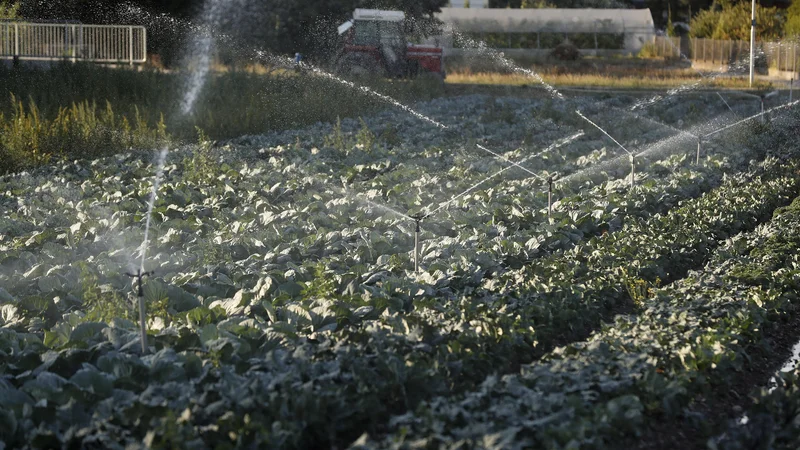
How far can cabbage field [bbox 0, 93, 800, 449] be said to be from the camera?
16.1 ft

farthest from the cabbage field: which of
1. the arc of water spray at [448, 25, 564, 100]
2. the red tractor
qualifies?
the arc of water spray at [448, 25, 564, 100]

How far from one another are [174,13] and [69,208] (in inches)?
822

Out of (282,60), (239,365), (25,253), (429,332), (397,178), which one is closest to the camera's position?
(239,365)

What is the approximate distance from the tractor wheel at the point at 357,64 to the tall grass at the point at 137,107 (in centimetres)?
271

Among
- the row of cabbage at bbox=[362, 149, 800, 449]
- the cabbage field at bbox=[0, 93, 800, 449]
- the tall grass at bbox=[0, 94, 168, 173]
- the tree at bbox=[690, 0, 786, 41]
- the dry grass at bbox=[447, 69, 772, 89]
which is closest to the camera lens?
the row of cabbage at bbox=[362, 149, 800, 449]

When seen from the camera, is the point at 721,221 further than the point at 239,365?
Yes

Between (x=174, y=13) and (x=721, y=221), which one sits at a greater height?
(x=174, y=13)

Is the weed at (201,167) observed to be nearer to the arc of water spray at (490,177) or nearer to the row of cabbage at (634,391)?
the arc of water spray at (490,177)

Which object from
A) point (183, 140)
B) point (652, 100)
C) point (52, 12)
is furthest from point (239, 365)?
point (52, 12)

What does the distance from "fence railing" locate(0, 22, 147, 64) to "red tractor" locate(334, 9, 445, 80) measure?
6130 mm

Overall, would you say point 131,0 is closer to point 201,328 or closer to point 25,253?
point 25,253

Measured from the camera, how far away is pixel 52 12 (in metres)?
30.3

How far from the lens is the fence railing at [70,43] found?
77.9 ft

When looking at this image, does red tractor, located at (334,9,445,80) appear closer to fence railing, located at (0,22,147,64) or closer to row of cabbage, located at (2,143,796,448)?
fence railing, located at (0,22,147,64)
